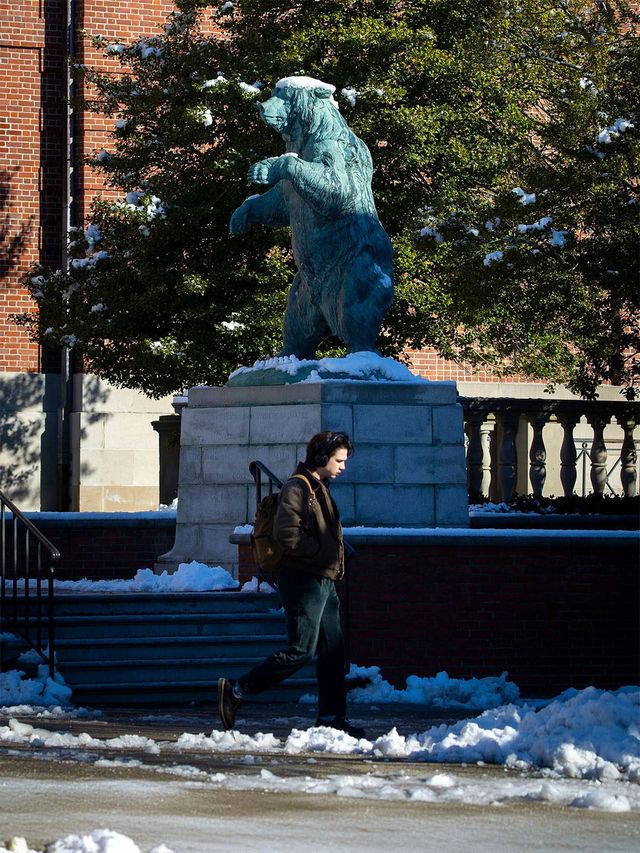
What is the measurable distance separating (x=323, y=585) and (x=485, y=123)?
13.9 m

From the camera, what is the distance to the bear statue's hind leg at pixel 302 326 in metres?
14.7

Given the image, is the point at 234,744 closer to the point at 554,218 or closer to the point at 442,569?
the point at 442,569

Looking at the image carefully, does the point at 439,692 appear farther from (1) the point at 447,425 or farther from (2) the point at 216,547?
(2) the point at 216,547

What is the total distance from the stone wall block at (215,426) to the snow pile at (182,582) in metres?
1.10

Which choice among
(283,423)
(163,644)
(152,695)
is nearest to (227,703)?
(152,695)

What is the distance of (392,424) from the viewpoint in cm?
1404

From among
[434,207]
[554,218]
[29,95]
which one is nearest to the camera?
[554,218]

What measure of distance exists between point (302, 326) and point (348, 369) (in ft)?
3.01

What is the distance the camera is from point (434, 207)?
21.3 meters

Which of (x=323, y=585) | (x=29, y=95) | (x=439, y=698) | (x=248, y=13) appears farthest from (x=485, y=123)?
(x=323, y=585)

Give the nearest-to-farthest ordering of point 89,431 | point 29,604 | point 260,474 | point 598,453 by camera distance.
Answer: point 29,604, point 260,474, point 598,453, point 89,431

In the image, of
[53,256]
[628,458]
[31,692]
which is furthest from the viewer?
[53,256]

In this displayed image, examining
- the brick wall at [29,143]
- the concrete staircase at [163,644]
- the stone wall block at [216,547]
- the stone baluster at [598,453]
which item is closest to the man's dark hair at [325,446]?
the concrete staircase at [163,644]

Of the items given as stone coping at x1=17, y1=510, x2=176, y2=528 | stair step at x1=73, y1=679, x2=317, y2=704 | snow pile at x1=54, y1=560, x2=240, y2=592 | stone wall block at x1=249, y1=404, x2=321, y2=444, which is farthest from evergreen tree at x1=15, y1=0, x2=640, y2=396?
stair step at x1=73, y1=679, x2=317, y2=704
